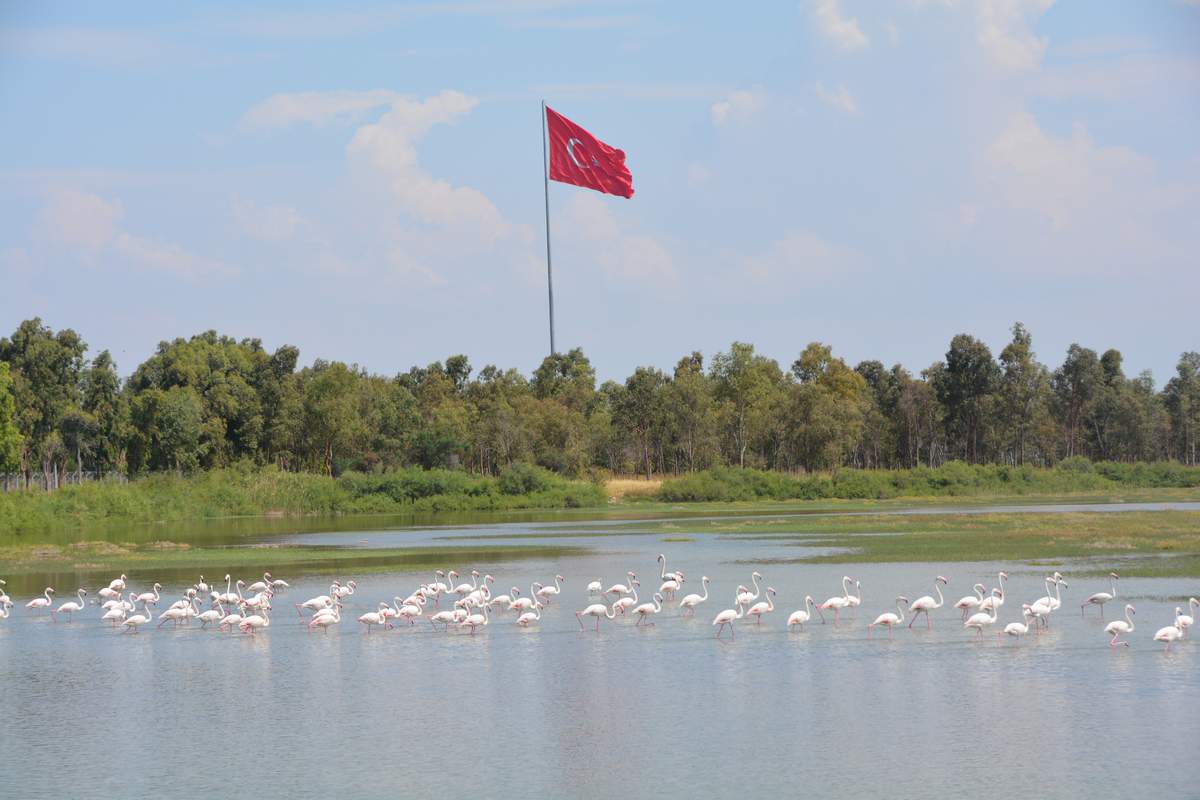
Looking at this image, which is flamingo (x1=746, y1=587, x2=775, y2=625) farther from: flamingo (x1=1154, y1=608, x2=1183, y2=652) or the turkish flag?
the turkish flag

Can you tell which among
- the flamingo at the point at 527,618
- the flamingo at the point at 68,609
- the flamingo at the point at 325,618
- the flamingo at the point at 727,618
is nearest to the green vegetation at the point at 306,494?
the flamingo at the point at 68,609

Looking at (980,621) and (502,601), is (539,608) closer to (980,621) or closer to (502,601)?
(502,601)

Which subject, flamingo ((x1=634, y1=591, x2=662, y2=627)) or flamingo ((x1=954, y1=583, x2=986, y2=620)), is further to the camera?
flamingo ((x1=634, y1=591, x2=662, y2=627))

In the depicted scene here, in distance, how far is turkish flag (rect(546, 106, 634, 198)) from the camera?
234 ft

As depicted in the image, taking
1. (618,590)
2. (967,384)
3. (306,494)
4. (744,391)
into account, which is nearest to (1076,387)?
(967,384)

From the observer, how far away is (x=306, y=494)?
8112 cm

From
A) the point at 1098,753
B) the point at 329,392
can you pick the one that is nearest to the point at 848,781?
the point at 1098,753

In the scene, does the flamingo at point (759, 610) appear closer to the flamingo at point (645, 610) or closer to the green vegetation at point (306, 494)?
the flamingo at point (645, 610)

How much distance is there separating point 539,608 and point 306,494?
5377 centimetres

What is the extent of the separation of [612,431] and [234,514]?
3578 centimetres

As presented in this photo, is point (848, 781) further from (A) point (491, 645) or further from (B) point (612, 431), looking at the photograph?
(B) point (612, 431)

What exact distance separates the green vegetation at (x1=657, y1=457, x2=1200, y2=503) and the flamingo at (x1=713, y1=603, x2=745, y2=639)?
2303 inches

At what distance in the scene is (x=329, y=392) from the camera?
95.9 metres

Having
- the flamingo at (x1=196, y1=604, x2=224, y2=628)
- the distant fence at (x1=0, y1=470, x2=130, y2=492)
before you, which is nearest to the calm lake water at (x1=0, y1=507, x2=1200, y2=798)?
the flamingo at (x1=196, y1=604, x2=224, y2=628)
